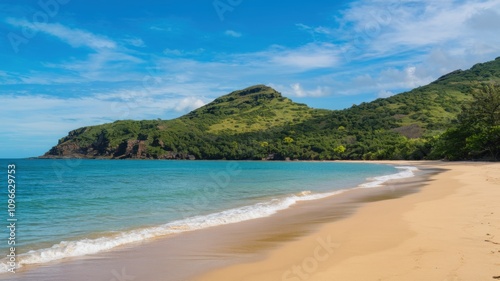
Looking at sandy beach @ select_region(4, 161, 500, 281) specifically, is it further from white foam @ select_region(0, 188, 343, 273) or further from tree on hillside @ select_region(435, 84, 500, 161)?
tree on hillside @ select_region(435, 84, 500, 161)

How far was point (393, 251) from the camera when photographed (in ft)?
30.2

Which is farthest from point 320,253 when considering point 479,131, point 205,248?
point 479,131

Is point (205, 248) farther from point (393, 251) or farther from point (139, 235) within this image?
point (393, 251)

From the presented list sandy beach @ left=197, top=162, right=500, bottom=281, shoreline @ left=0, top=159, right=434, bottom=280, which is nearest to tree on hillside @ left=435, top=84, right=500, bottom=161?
sandy beach @ left=197, top=162, right=500, bottom=281

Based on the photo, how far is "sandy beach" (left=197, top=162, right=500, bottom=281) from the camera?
753cm

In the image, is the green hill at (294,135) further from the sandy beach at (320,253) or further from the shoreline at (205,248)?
the sandy beach at (320,253)

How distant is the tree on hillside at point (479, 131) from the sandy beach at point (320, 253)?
183ft

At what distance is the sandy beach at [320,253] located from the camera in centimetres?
782

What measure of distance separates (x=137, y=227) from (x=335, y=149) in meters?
137

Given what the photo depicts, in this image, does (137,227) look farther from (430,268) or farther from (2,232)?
(430,268)

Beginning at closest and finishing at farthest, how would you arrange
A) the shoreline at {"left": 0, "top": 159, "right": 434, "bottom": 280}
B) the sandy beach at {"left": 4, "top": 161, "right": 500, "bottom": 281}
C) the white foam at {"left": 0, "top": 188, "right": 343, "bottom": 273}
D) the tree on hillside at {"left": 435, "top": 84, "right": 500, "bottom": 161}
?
the sandy beach at {"left": 4, "top": 161, "right": 500, "bottom": 281}, the shoreline at {"left": 0, "top": 159, "right": 434, "bottom": 280}, the white foam at {"left": 0, "top": 188, "right": 343, "bottom": 273}, the tree on hillside at {"left": 435, "top": 84, "right": 500, "bottom": 161}

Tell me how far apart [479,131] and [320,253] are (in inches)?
2650

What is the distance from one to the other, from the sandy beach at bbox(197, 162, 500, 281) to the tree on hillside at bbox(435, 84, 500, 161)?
56028mm

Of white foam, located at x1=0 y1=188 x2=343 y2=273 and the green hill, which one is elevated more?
the green hill
